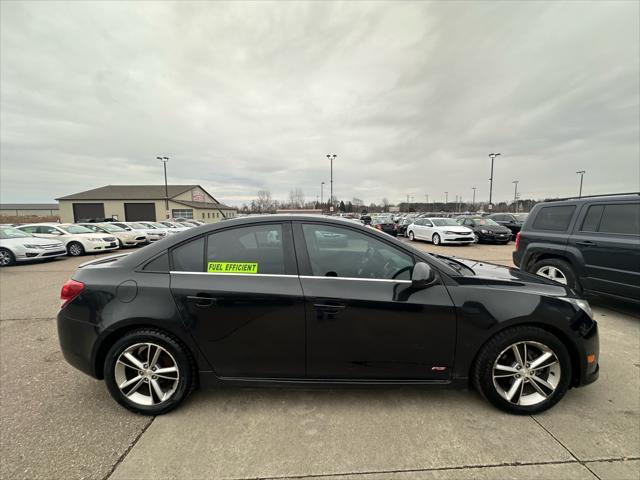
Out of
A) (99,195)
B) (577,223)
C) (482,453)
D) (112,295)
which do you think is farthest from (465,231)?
(99,195)

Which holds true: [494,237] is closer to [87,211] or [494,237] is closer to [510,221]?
[510,221]

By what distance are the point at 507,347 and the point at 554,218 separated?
4045mm

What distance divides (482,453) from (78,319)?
3.26m

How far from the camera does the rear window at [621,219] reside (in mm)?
3933

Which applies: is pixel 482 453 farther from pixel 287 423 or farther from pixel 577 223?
pixel 577 223

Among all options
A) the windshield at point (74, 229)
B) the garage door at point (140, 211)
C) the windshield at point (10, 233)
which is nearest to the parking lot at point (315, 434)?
the windshield at point (10, 233)

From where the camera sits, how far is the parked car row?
31.4ft

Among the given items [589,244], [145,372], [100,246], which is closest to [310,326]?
[145,372]

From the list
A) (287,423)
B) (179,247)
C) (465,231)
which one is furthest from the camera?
(465,231)

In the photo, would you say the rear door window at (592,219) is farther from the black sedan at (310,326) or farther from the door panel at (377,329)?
the door panel at (377,329)

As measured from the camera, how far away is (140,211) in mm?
44688

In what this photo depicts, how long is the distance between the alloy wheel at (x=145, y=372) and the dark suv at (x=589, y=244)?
5.76 m

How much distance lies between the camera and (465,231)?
13703 millimetres

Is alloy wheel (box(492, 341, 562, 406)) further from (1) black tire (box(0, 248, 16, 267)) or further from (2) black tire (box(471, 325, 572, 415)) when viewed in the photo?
(1) black tire (box(0, 248, 16, 267))
